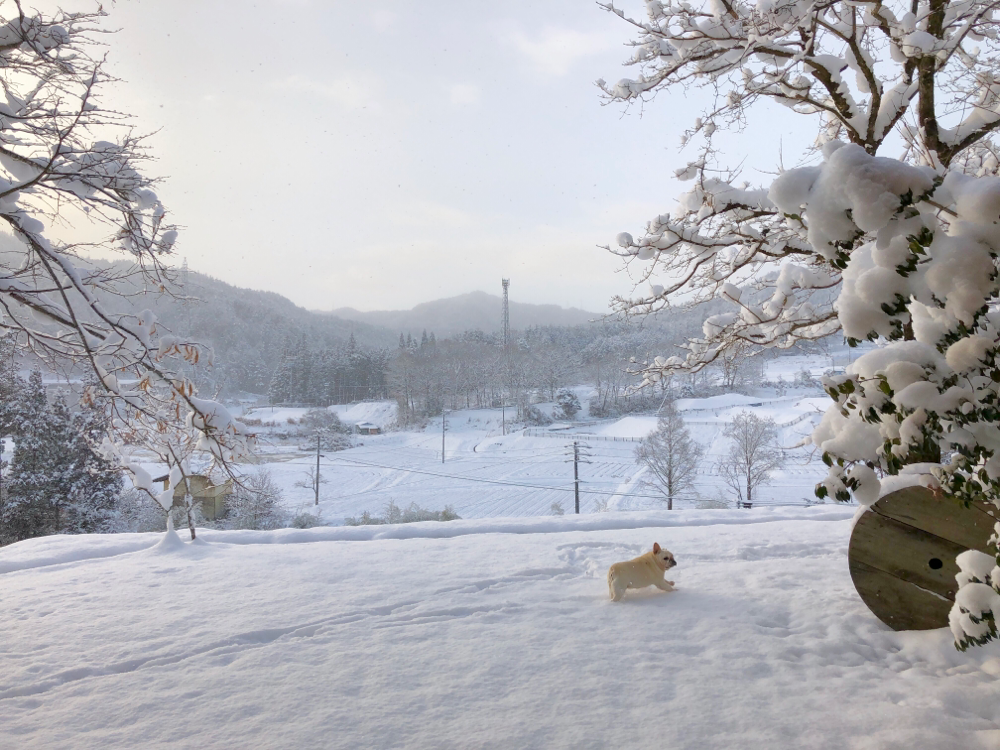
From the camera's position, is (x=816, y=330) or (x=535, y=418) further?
(x=535, y=418)

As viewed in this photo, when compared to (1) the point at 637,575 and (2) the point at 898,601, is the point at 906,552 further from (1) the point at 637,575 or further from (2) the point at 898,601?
(1) the point at 637,575

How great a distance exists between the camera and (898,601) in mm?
2896

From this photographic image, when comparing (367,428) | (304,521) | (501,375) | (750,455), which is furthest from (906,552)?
(501,375)

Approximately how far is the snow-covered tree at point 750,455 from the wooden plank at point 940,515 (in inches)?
760

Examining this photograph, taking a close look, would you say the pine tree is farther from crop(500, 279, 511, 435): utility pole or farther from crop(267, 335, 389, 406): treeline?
crop(500, 279, 511, 435): utility pole

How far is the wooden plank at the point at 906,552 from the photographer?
2.79 metres

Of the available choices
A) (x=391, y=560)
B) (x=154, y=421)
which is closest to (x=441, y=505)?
(x=391, y=560)

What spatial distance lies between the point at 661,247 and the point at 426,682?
364 cm

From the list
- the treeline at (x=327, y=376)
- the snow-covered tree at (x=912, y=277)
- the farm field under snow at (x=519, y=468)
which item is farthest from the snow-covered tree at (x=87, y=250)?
the treeline at (x=327, y=376)

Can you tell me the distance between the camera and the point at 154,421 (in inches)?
133

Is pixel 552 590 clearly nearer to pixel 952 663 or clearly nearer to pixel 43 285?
pixel 952 663

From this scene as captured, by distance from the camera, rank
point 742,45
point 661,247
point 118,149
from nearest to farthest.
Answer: point 118,149 < point 742,45 < point 661,247

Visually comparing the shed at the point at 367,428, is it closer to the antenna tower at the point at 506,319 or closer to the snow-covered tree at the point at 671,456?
the antenna tower at the point at 506,319

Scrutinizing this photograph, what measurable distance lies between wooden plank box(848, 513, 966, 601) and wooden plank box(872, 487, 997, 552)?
0.12 ft
